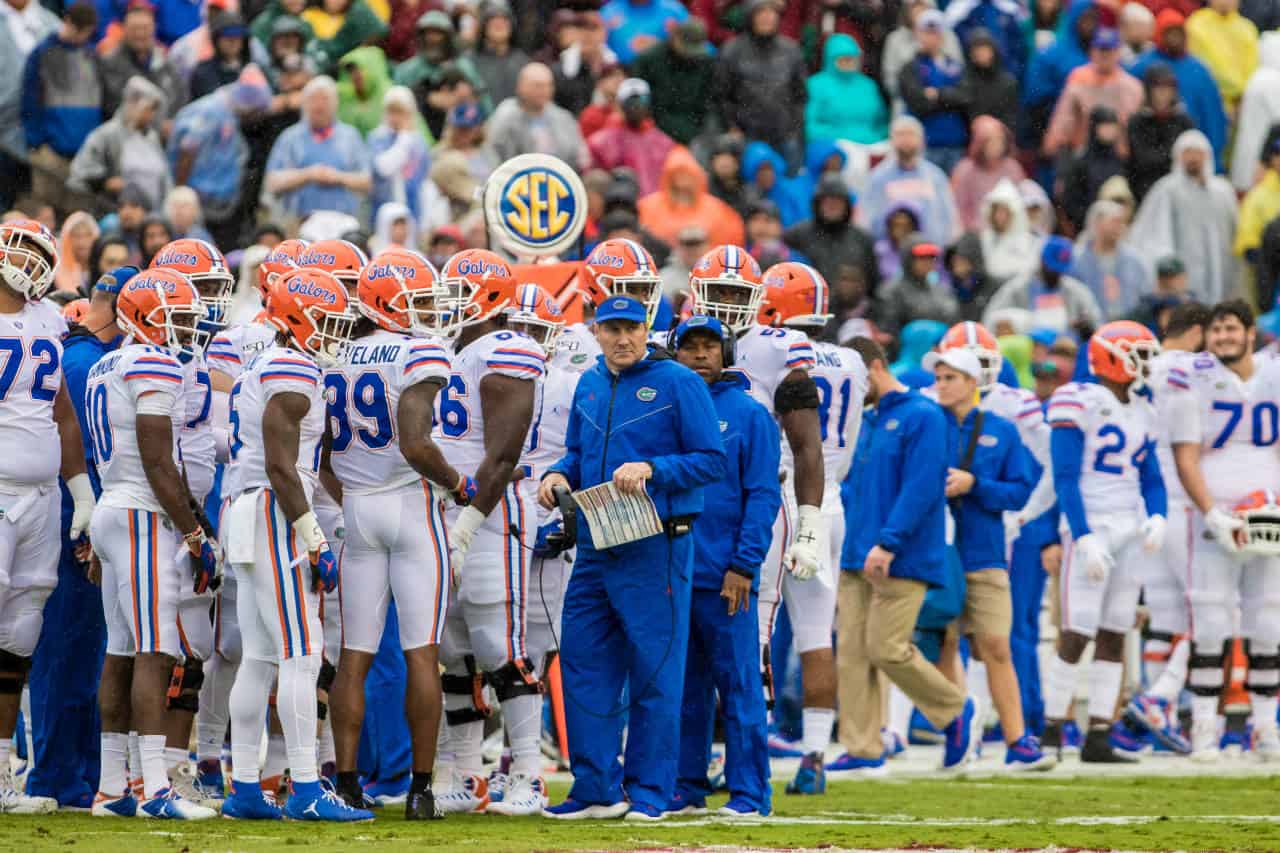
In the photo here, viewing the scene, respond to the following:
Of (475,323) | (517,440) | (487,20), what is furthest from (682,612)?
(487,20)

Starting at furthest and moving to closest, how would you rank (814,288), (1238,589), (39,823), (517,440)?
1. (1238,589)
2. (814,288)
3. (517,440)
4. (39,823)

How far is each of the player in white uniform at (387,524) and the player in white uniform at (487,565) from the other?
0.38 metres

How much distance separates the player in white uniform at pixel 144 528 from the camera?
958 cm

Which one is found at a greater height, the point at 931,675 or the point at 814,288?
the point at 814,288

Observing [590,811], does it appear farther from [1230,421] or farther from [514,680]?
[1230,421]

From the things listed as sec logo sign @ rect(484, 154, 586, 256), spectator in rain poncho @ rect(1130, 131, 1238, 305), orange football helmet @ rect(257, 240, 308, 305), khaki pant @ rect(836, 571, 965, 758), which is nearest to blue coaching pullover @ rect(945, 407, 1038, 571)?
khaki pant @ rect(836, 571, 965, 758)

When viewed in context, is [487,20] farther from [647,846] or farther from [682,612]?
[647,846]

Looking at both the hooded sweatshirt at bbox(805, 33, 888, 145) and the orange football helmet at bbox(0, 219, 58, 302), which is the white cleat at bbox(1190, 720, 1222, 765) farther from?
the hooded sweatshirt at bbox(805, 33, 888, 145)

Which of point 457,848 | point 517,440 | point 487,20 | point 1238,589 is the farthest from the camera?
point 487,20

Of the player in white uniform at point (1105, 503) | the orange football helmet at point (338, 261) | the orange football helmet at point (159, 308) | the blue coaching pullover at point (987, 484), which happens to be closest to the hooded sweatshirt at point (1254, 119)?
the player in white uniform at point (1105, 503)

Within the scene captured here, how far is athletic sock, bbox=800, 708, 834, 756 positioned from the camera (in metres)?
11.6

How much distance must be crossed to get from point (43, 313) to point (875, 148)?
11391mm

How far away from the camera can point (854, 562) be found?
508 inches

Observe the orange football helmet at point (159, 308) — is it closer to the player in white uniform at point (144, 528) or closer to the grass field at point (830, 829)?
the player in white uniform at point (144, 528)
